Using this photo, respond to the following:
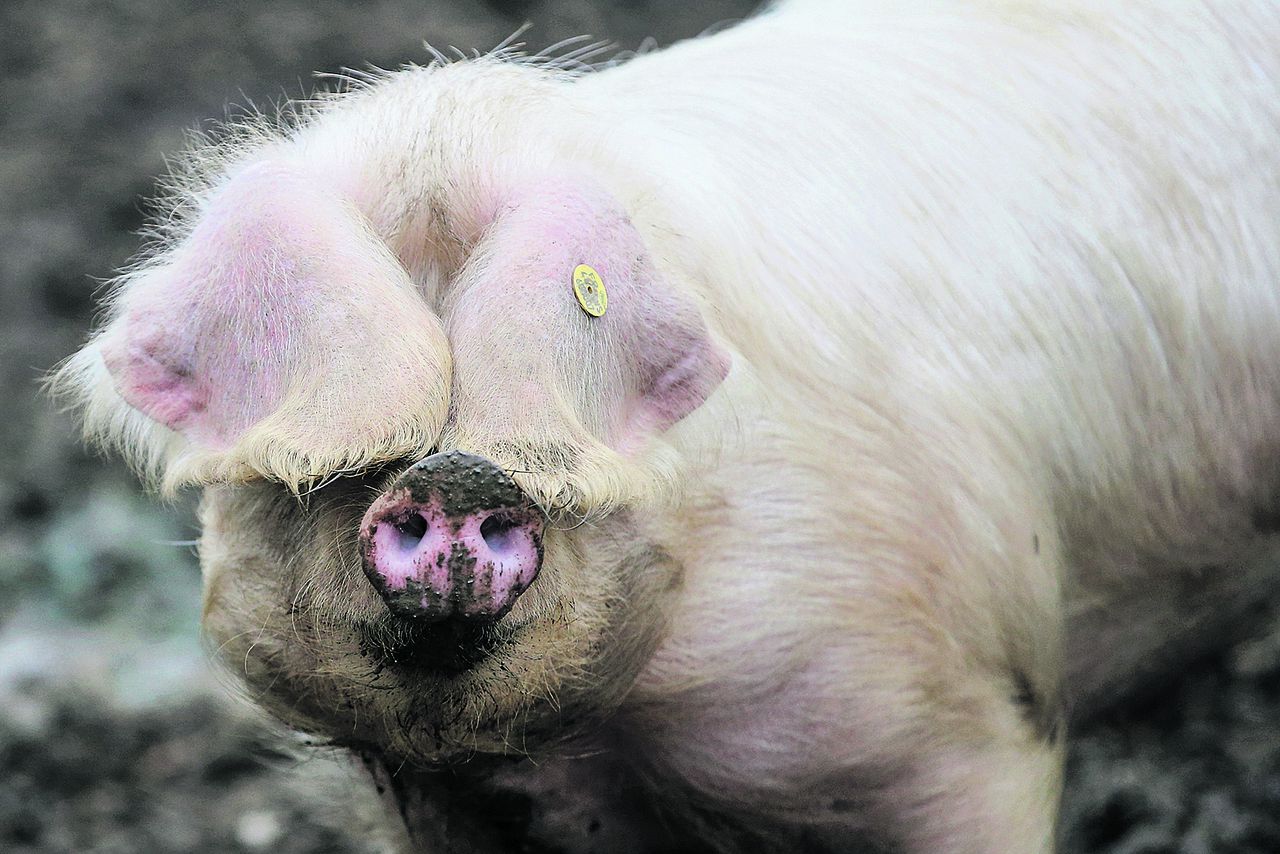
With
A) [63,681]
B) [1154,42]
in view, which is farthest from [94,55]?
[1154,42]

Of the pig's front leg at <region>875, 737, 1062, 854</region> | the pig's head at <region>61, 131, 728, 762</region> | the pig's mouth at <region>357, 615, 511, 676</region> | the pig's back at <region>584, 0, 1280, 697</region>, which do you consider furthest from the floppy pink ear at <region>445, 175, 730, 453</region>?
the pig's front leg at <region>875, 737, 1062, 854</region>

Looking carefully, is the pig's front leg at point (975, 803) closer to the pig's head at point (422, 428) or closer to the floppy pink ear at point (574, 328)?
the pig's head at point (422, 428)

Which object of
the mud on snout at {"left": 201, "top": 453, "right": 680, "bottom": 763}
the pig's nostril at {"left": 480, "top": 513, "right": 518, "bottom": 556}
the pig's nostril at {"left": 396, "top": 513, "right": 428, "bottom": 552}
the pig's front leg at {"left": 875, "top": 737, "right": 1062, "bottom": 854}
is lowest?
the pig's front leg at {"left": 875, "top": 737, "right": 1062, "bottom": 854}

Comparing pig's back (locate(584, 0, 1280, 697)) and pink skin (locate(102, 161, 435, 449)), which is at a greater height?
pink skin (locate(102, 161, 435, 449))

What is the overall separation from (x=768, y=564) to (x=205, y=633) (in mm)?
805

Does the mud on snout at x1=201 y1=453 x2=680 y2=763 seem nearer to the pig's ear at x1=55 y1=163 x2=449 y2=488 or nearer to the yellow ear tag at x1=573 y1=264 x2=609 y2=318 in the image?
the pig's ear at x1=55 y1=163 x2=449 y2=488

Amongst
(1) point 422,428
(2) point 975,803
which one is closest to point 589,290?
(1) point 422,428

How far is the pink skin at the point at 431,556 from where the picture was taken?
161 centimetres

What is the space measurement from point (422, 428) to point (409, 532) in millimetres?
113

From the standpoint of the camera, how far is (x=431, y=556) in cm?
161

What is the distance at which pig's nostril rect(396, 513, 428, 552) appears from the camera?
1618mm

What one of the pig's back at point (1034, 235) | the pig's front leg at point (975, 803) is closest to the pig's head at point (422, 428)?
the pig's back at point (1034, 235)

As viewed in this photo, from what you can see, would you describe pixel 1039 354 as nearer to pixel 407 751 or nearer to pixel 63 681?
pixel 407 751

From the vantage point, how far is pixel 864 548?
233 cm
